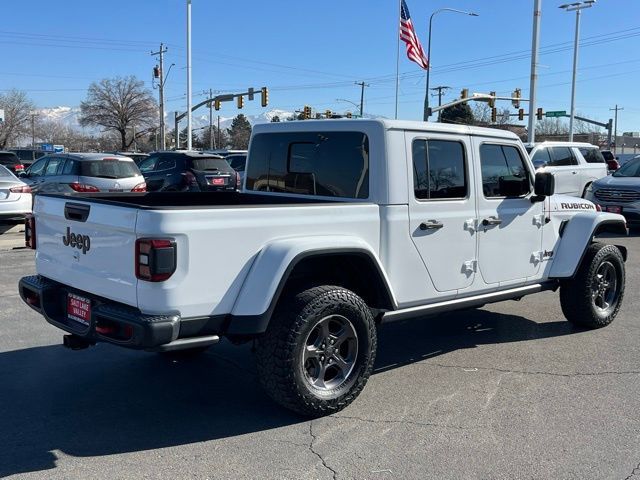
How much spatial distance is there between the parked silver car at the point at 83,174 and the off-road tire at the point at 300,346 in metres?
10.7

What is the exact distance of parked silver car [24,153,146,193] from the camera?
45.1 ft

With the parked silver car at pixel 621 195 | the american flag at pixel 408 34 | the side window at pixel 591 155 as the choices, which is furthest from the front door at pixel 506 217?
the american flag at pixel 408 34

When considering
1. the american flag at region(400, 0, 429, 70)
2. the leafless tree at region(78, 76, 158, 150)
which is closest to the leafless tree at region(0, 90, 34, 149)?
the leafless tree at region(78, 76, 158, 150)

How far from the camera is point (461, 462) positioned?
3.56 meters

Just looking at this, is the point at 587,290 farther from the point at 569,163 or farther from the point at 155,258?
the point at 569,163

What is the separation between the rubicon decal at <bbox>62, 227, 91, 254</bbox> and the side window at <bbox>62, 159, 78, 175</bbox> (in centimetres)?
1043

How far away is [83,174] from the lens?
13.9 meters

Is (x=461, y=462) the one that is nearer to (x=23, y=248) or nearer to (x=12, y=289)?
(x=12, y=289)

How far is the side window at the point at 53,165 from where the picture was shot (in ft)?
47.2

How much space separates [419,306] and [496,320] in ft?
7.74

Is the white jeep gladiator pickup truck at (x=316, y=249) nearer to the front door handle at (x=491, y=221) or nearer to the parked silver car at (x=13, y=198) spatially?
the front door handle at (x=491, y=221)

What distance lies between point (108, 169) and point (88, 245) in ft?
36.3

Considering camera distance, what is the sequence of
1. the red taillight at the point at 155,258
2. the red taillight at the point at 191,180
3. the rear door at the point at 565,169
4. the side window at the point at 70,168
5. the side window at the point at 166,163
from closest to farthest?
the red taillight at the point at 155,258 < the side window at the point at 70,168 < the rear door at the point at 565,169 < the red taillight at the point at 191,180 < the side window at the point at 166,163

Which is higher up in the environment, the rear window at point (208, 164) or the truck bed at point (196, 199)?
the rear window at point (208, 164)
